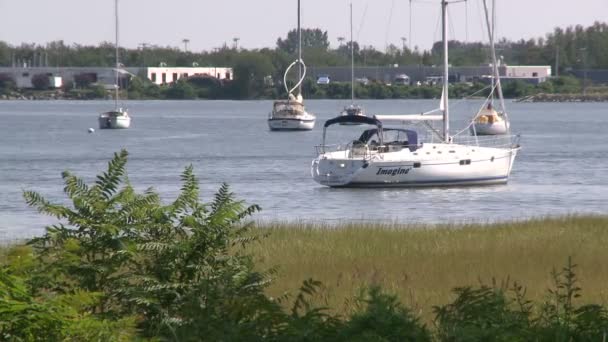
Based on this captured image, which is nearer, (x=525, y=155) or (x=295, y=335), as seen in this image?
(x=295, y=335)

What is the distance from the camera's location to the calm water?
37969 mm

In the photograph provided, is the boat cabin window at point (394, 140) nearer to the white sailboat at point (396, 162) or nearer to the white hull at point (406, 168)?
the white sailboat at point (396, 162)

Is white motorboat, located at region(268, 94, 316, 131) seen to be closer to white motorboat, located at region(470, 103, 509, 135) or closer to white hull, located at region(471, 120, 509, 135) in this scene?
white motorboat, located at region(470, 103, 509, 135)

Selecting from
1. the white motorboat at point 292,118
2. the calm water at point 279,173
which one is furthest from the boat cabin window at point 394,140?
the white motorboat at point 292,118

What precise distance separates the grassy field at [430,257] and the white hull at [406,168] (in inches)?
690

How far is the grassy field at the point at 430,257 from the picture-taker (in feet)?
48.1

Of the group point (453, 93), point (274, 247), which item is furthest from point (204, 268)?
point (453, 93)

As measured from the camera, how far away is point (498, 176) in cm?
4575

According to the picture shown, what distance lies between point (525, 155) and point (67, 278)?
201ft

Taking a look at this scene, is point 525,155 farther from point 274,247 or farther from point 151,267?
point 151,267

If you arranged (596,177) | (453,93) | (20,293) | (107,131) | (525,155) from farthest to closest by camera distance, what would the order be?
(453,93) < (107,131) < (525,155) < (596,177) < (20,293)

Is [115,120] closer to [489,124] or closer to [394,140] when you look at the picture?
[489,124]

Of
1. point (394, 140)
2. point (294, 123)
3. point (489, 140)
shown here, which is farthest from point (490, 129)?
point (394, 140)

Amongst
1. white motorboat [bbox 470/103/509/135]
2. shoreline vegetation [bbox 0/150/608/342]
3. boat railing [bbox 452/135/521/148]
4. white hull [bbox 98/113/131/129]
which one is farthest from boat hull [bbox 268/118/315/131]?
shoreline vegetation [bbox 0/150/608/342]
